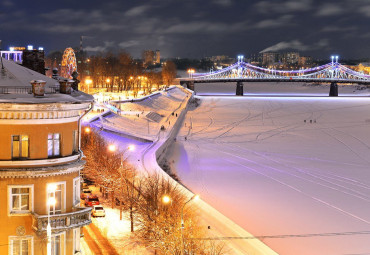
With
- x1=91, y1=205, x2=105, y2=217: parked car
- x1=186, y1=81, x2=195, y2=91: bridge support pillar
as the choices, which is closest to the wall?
x1=91, y1=205, x2=105, y2=217: parked car

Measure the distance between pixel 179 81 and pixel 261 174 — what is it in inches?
3967

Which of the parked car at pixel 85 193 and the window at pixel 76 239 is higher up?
the window at pixel 76 239

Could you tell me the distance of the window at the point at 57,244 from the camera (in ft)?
28.4

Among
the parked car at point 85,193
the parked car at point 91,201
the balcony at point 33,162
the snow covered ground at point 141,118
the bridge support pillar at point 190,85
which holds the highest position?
the balcony at point 33,162

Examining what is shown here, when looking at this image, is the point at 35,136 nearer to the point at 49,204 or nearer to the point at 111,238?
the point at 49,204

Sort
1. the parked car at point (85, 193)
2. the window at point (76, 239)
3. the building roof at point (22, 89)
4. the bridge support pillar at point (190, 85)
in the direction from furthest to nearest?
the bridge support pillar at point (190, 85)
the parked car at point (85, 193)
the window at point (76, 239)
the building roof at point (22, 89)

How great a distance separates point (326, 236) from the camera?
20000mm

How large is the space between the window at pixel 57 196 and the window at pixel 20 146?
654mm

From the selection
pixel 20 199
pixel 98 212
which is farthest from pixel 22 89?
pixel 98 212

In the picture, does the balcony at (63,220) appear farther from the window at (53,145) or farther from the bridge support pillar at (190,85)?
the bridge support pillar at (190,85)

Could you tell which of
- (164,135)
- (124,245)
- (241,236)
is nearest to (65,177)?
(124,245)

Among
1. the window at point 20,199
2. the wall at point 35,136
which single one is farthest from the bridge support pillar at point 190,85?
the window at point 20,199

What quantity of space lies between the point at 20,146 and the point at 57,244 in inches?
63.9

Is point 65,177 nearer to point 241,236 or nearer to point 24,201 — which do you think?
point 24,201
